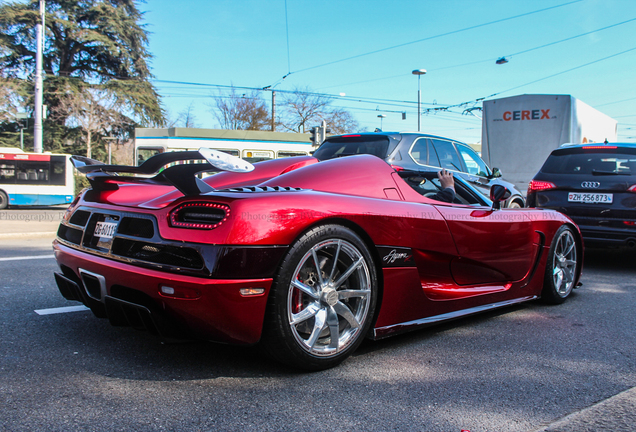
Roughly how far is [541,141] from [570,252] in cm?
807

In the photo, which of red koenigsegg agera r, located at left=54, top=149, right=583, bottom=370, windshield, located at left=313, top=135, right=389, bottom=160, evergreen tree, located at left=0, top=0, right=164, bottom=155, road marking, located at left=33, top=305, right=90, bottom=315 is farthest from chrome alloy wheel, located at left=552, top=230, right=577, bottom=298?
evergreen tree, located at left=0, top=0, right=164, bottom=155

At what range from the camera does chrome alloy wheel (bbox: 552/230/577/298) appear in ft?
14.1

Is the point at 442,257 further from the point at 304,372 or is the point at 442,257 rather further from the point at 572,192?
the point at 572,192

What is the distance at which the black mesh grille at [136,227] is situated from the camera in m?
2.40

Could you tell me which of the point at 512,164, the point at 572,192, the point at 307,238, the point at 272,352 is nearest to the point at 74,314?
the point at 272,352

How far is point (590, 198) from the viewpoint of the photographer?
6.05 metres

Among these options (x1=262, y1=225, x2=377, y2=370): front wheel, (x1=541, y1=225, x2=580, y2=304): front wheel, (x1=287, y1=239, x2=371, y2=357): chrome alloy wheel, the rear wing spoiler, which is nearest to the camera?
the rear wing spoiler

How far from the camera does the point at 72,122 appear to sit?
30.5m

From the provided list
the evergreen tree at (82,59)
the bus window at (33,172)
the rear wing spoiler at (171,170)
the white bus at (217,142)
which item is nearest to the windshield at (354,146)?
the rear wing spoiler at (171,170)

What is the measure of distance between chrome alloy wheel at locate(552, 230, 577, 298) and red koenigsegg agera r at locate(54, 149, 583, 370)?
1.11 m

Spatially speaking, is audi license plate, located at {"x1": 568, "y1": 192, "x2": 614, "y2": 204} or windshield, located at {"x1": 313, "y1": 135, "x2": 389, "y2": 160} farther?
windshield, located at {"x1": 313, "y1": 135, "x2": 389, "y2": 160}

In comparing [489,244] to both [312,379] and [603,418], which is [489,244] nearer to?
[603,418]

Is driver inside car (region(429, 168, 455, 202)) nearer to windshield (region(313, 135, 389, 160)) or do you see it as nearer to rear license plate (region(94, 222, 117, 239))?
rear license plate (region(94, 222, 117, 239))

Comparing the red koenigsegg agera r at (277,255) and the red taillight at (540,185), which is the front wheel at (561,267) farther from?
the red taillight at (540,185)
